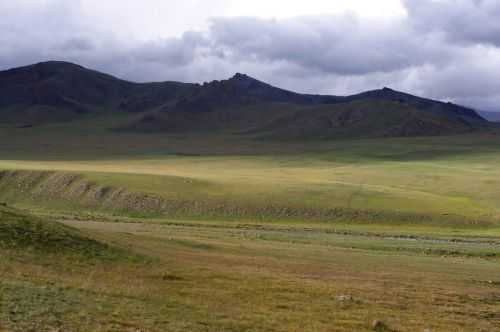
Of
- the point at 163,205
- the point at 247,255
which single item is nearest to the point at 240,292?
the point at 247,255

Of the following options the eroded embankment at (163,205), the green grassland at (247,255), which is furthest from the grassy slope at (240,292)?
the eroded embankment at (163,205)

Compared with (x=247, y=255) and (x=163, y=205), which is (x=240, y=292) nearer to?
(x=247, y=255)

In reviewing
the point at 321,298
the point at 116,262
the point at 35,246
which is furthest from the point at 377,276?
the point at 35,246

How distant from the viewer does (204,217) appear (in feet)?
272

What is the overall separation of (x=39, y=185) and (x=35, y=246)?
67.7 metres

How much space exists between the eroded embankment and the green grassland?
0.76ft

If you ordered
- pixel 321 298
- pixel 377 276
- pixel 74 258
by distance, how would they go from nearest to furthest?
pixel 321 298
pixel 74 258
pixel 377 276

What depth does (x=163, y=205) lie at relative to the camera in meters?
86.2

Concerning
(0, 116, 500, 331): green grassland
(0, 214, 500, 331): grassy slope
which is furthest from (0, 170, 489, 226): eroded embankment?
(0, 214, 500, 331): grassy slope

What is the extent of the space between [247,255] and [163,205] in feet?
143

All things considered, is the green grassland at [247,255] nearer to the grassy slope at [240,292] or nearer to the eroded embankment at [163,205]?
the grassy slope at [240,292]

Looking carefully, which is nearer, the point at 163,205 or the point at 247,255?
the point at 247,255

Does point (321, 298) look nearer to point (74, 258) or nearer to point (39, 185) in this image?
point (74, 258)

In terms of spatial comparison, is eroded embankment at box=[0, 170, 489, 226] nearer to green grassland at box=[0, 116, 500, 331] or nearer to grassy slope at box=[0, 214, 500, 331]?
green grassland at box=[0, 116, 500, 331]
